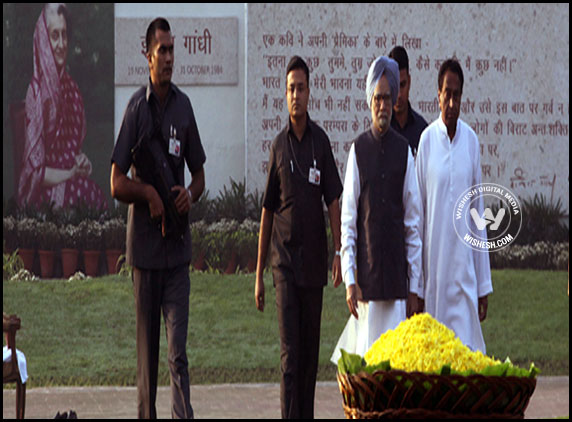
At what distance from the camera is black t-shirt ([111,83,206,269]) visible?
5324 millimetres

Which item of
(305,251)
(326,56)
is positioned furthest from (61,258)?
(305,251)

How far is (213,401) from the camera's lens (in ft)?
27.1

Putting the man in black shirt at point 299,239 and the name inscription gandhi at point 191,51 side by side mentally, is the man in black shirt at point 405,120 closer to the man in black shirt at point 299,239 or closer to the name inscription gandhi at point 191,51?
the man in black shirt at point 299,239

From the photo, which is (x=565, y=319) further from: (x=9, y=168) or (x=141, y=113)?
(x=141, y=113)

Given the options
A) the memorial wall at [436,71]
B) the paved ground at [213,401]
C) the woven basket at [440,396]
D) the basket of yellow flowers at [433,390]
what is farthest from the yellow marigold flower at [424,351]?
the memorial wall at [436,71]

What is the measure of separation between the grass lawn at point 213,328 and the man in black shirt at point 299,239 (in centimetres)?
398

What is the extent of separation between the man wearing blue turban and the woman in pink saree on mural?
6.99 metres

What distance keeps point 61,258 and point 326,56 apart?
377 cm

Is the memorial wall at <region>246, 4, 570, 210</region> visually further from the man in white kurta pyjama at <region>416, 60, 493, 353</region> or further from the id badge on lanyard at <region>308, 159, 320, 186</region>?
the man in white kurta pyjama at <region>416, 60, 493, 353</region>

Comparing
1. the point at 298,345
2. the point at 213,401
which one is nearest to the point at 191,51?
the point at 213,401

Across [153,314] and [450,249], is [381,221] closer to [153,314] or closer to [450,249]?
[450,249]

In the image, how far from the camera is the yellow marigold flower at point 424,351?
2090mm

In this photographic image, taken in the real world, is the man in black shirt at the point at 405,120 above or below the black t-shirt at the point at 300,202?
above

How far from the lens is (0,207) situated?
1207cm
